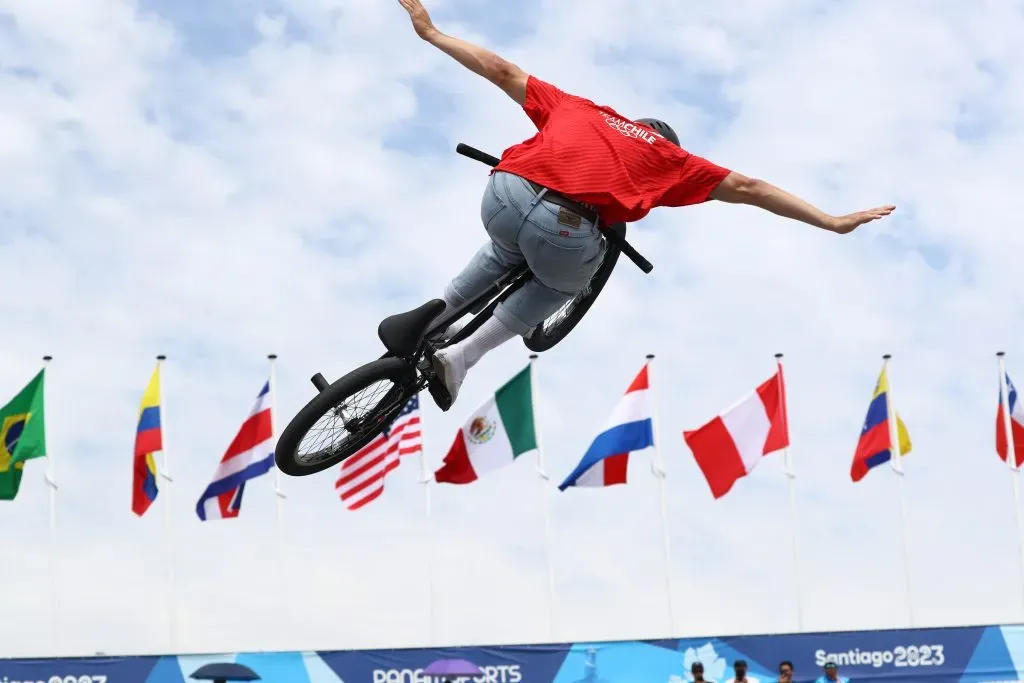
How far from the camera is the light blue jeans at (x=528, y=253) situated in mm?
7473

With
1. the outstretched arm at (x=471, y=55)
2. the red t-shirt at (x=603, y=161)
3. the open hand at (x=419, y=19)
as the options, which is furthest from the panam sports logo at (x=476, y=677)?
the open hand at (x=419, y=19)

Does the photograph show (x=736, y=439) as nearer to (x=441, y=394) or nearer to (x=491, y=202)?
(x=441, y=394)

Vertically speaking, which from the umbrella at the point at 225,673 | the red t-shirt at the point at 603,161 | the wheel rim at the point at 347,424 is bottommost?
the umbrella at the point at 225,673

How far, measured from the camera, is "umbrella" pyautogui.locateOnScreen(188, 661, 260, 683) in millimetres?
18078

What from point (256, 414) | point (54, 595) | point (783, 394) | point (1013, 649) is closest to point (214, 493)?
point (256, 414)

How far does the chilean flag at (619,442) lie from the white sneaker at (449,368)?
16385mm

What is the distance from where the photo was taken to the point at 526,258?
7.69m

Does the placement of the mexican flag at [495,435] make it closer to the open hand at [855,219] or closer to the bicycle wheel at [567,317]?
the bicycle wheel at [567,317]

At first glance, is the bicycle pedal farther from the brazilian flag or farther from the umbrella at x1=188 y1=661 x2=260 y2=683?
the brazilian flag

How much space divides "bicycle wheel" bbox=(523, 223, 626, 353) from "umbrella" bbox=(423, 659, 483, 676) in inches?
437

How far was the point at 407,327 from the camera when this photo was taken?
7891 mm

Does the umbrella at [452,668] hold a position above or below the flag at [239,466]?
below

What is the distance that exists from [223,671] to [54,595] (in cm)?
940

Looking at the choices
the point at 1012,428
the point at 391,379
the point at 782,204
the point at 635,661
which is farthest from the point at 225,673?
the point at 1012,428
